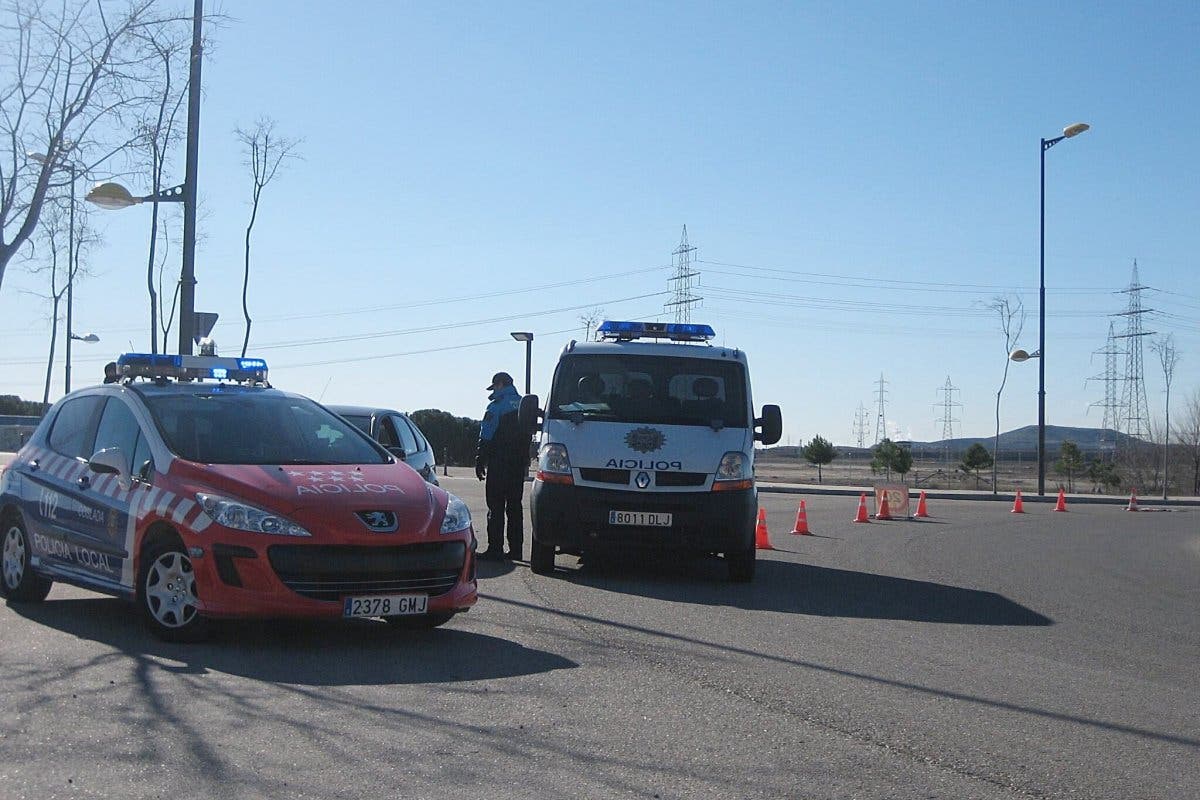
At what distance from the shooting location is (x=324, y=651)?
8.05 meters

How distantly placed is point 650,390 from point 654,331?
116cm

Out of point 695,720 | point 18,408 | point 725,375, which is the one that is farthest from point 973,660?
point 18,408

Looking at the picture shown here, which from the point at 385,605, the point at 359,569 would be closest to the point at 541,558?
the point at 385,605

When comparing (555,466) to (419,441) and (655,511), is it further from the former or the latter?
(419,441)

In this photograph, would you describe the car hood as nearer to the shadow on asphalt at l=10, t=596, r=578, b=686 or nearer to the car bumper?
the car bumper

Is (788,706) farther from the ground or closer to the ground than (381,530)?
closer to the ground

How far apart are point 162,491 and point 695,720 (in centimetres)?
382

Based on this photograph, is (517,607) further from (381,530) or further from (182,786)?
(182,786)

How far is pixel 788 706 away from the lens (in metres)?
6.69

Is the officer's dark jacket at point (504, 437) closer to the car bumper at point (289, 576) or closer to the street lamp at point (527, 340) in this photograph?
the car bumper at point (289, 576)

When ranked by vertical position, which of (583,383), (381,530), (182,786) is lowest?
(182,786)

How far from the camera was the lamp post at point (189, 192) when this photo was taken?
637 inches

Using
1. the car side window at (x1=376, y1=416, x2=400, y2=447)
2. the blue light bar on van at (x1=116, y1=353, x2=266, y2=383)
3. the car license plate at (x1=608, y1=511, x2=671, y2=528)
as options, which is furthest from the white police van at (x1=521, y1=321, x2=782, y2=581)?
the blue light bar on van at (x1=116, y1=353, x2=266, y2=383)

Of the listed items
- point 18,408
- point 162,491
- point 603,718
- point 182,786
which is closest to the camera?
point 182,786
